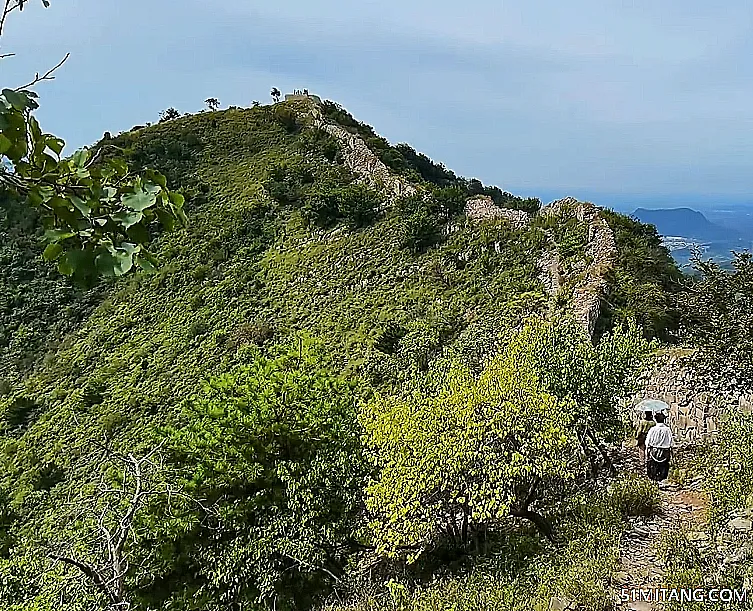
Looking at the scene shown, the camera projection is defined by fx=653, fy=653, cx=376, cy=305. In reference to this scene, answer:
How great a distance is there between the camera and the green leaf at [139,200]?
1930mm

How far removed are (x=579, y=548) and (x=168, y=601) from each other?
6500 mm

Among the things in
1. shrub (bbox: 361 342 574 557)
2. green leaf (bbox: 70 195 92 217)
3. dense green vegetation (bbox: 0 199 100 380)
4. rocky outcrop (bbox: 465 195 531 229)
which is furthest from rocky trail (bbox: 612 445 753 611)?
dense green vegetation (bbox: 0 199 100 380)

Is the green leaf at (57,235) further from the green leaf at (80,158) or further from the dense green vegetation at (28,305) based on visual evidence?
the dense green vegetation at (28,305)

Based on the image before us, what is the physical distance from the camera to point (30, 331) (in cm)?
2991

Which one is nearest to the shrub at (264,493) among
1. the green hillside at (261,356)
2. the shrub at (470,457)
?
the green hillside at (261,356)

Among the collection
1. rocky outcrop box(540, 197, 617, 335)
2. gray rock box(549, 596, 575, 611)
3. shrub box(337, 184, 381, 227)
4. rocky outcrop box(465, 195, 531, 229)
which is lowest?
gray rock box(549, 596, 575, 611)

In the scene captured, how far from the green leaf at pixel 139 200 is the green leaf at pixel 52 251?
0.22 m

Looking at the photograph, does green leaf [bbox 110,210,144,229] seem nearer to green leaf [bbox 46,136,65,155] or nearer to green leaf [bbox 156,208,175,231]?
green leaf [bbox 156,208,175,231]

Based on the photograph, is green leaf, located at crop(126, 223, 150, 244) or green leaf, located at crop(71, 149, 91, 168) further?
green leaf, located at crop(71, 149, 91, 168)

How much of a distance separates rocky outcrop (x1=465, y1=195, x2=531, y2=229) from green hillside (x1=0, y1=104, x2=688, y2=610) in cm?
50

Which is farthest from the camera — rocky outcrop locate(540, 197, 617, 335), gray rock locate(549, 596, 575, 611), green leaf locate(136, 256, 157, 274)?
rocky outcrop locate(540, 197, 617, 335)

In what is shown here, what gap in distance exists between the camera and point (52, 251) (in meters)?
1.88

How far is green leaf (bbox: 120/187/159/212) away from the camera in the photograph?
1.93m

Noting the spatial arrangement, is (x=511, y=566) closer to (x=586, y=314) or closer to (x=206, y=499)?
(x=206, y=499)
